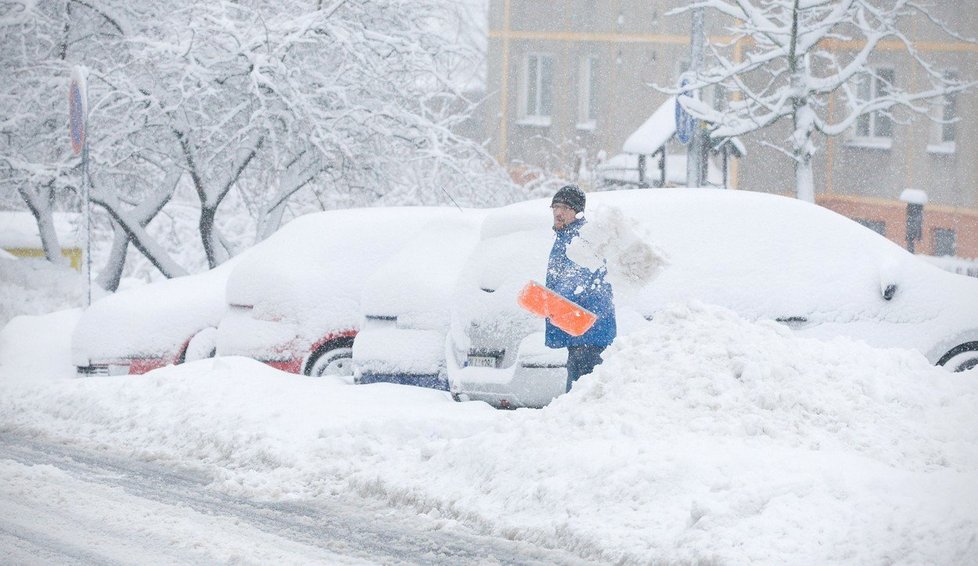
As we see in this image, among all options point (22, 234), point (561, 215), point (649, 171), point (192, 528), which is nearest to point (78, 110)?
point (561, 215)

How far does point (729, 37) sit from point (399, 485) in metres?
23.5

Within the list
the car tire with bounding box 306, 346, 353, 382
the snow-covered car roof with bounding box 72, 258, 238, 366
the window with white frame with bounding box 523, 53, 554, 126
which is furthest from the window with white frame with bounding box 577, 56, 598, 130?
the car tire with bounding box 306, 346, 353, 382

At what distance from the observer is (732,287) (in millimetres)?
10141

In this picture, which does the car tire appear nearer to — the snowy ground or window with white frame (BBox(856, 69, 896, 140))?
the snowy ground

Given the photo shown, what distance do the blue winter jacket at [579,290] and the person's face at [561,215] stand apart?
0.09ft

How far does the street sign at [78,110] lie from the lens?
14.0 metres

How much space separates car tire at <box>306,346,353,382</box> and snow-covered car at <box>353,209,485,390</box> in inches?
28.1

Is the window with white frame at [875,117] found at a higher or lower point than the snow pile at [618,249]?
higher

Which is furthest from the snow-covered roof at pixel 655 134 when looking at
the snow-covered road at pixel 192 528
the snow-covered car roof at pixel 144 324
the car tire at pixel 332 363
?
the snow-covered road at pixel 192 528

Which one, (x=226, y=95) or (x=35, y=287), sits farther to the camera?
(x=35, y=287)

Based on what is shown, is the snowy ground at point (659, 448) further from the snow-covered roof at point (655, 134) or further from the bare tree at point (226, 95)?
the snow-covered roof at point (655, 134)

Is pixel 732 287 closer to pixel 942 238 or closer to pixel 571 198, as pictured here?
pixel 571 198

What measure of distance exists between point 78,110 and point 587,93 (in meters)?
21.3

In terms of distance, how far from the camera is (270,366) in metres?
11.8
